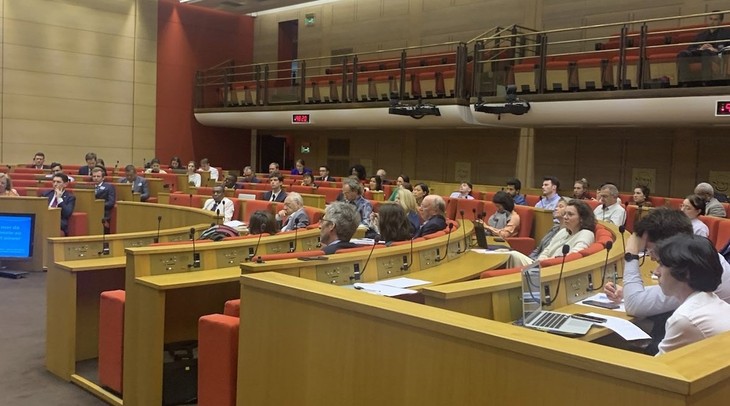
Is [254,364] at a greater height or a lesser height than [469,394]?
lesser

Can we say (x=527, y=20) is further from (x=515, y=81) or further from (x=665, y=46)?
(x=665, y=46)

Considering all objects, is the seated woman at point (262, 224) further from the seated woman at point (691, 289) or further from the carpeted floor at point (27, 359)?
the seated woman at point (691, 289)

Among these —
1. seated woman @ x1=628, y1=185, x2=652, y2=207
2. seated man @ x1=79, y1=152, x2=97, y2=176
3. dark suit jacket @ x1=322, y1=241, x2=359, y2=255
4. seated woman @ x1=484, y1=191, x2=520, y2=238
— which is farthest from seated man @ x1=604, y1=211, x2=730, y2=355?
seated man @ x1=79, y1=152, x2=97, y2=176

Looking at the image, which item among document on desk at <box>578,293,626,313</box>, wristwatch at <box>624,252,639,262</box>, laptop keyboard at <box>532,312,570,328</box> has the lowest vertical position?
document on desk at <box>578,293,626,313</box>

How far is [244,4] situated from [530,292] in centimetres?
1649

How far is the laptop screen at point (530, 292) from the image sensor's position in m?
2.91

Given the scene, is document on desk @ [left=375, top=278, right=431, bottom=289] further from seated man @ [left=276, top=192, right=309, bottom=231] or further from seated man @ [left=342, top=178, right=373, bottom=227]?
seated man @ [left=342, top=178, right=373, bottom=227]

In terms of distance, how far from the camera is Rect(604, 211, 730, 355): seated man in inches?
119

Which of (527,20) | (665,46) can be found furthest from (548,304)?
(527,20)

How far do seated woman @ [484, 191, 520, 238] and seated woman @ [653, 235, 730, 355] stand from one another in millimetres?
4468

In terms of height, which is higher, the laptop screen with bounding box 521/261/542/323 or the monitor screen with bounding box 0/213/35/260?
the laptop screen with bounding box 521/261/542/323

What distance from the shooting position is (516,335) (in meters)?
1.79

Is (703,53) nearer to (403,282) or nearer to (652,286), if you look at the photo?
(652,286)

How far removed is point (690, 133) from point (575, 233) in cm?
855
